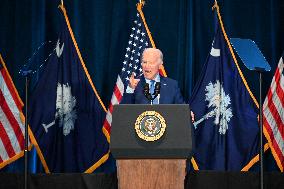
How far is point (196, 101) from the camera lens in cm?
581

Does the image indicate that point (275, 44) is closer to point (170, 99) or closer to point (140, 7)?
point (140, 7)

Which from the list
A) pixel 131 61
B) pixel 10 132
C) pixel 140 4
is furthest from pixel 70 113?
pixel 140 4

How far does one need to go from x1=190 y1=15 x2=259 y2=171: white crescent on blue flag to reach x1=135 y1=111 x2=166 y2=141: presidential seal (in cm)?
241

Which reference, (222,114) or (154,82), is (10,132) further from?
(222,114)

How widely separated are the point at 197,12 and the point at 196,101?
122cm

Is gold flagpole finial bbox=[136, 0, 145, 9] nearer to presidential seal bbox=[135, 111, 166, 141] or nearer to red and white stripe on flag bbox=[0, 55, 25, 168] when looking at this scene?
red and white stripe on flag bbox=[0, 55, 25, 168]

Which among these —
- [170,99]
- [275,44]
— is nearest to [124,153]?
[170,99]

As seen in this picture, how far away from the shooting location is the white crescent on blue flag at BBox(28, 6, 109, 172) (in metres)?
→ 5.89

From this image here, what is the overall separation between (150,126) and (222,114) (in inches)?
103

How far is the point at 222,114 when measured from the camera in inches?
229

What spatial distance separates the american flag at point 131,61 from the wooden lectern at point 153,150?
94.7 inches

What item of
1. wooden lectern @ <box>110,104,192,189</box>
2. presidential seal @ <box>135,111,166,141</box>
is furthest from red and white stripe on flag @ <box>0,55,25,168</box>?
presidential seal @ <box>135,111,166,141</box>

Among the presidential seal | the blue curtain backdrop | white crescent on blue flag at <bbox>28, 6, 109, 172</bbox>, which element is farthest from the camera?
the blue curtain backdrop

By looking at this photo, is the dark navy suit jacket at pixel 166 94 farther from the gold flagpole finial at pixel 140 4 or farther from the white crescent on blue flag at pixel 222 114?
the gold flagpole finial at pixel 140 4
